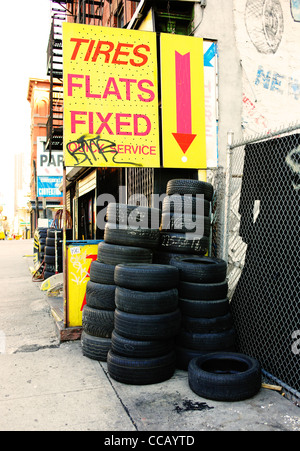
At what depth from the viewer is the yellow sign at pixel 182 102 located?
6.14 meters

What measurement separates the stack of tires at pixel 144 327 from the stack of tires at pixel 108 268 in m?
0.55

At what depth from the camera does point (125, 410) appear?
3.45 metres

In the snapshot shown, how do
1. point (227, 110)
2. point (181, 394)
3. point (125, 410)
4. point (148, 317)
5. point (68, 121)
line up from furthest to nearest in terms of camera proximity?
point (227, 110)
point (68, 121)
point (148, 317)
point (181, 394)
point (125, 410)

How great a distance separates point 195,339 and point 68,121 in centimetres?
364

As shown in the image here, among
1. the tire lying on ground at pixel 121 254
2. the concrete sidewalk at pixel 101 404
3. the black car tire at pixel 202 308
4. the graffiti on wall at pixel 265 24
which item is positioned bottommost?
the concrete sidewalk at pixel 101 404

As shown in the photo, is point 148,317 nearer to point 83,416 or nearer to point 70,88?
point 83,416

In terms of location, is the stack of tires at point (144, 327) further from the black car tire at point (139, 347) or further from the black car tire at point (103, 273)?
the black car tire at point (103, 273)

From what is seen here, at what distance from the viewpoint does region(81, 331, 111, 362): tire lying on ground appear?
4805mm

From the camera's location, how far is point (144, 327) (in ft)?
13.4

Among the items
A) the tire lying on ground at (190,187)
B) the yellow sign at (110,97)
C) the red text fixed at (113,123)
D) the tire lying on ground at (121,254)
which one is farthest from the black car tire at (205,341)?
the red text fixed at (113,123)

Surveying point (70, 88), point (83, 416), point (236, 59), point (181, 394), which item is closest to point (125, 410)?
point (83, 416)

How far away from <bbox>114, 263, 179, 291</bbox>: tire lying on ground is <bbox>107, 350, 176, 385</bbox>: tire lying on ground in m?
0.79

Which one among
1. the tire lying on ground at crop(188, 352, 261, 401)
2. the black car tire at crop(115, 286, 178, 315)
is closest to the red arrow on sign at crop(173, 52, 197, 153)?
the black car tire at crop(115, 286, 178, 315)

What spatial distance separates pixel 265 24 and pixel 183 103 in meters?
3.40
